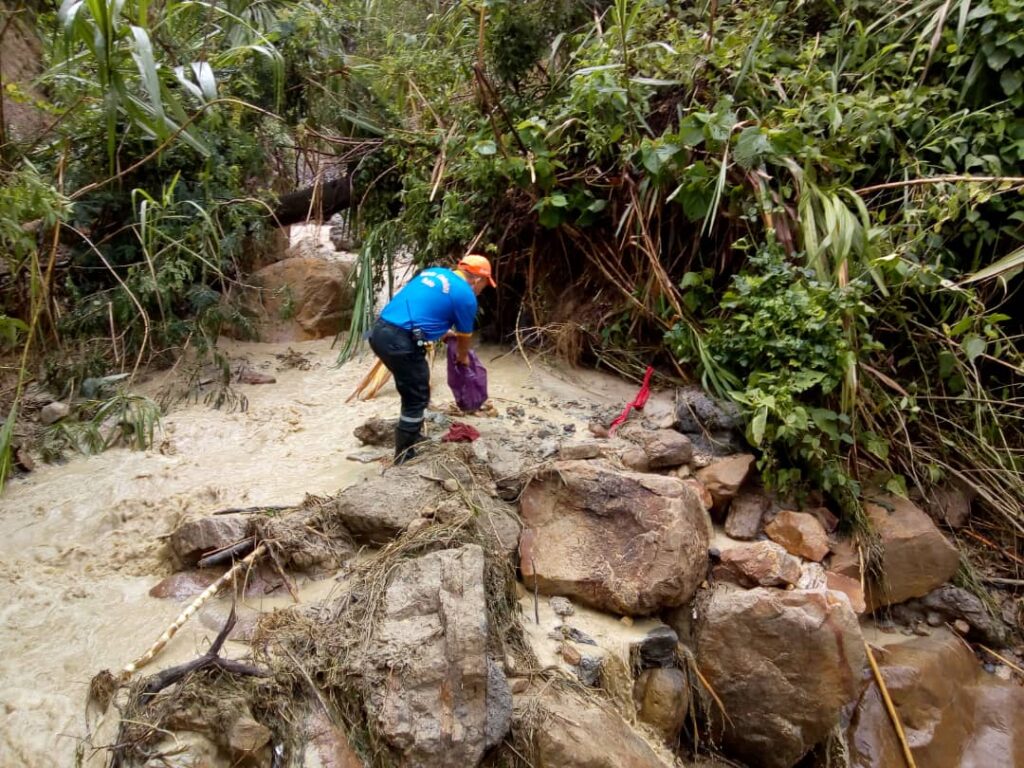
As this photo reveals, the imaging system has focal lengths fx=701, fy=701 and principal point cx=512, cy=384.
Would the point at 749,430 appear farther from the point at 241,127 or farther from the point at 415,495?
the point at 241,127

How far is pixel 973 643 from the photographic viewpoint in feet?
11.5

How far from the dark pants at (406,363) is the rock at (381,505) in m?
0.41

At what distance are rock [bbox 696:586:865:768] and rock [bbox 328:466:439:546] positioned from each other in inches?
50.8

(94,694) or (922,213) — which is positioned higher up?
(922,213)

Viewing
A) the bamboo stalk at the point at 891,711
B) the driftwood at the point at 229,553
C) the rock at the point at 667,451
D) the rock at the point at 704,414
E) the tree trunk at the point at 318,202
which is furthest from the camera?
the tree trunk at the point at 318,202

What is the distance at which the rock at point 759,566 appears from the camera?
2.96 meters

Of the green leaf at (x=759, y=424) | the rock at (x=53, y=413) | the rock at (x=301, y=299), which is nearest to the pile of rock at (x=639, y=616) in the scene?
the green leaf at (x=759, y=424)

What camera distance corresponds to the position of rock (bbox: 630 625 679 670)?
2789 mm

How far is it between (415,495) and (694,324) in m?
1.93

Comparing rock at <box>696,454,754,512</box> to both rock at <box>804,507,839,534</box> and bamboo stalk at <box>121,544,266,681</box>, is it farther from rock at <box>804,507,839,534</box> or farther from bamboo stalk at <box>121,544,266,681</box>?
bamboo stalk at <box>121,544,266,681</box>

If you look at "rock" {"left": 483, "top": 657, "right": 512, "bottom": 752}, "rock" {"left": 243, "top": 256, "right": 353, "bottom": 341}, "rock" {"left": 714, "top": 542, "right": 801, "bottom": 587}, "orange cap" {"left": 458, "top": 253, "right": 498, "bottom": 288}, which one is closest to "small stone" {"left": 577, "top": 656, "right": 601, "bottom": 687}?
"rock" {"left": 483, "top": 657, "right": 512, "bottom": 752}

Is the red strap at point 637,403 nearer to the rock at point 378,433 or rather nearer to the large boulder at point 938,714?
the rock at point 378,433

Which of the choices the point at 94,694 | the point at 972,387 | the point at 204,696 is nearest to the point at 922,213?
the point at 972,387

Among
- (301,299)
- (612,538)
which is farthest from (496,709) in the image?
(301,299)
